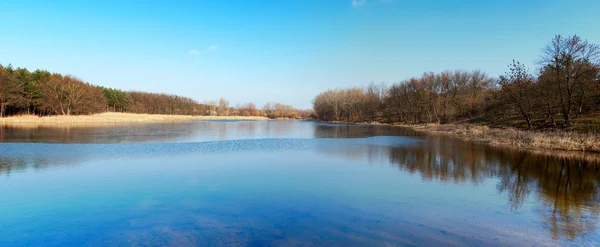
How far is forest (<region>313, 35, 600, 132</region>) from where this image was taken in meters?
22.6

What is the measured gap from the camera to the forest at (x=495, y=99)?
74.3ft

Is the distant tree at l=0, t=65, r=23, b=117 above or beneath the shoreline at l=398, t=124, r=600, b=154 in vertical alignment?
above

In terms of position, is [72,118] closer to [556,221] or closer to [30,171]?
[30,171]

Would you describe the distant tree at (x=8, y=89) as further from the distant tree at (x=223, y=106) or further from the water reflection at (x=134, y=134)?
the distant tree at (x=223, y=106)

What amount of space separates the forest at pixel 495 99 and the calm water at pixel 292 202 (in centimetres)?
1383

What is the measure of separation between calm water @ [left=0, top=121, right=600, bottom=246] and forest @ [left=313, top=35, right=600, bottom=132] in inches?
545

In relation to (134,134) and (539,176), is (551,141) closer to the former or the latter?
(539,176)

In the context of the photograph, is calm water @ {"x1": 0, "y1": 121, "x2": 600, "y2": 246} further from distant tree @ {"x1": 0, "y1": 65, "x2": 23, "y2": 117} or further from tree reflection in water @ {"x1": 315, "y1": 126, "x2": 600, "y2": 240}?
distant tree @ {"x1": 0, "y1": 65, "x2": 23, "y2": 117}

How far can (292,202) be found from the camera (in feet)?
23.3

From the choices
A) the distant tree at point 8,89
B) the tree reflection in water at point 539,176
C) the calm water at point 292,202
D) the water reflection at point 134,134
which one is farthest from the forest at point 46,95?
the tree reflection in water at point 539,176

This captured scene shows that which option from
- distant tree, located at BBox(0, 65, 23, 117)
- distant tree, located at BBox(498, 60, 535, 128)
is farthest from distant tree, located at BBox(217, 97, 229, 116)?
distant tree, located at BBox(498, 60, 535, 128)

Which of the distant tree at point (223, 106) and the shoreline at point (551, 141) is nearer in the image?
the shoreline at point (551, 141)

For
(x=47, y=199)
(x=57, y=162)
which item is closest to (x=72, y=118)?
(x=57, y=162)

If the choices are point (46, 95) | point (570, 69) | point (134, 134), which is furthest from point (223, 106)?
point (570, 69)
